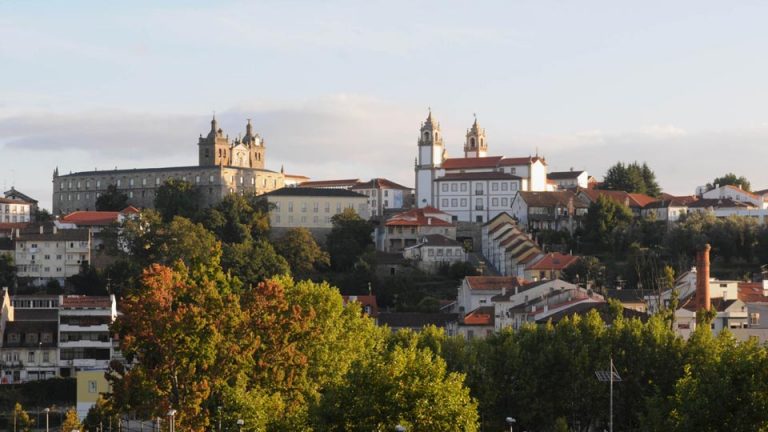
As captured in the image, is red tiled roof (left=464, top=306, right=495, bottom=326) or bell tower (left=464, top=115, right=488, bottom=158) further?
bell tower (left=464, top=115, right=488, bottom=158)

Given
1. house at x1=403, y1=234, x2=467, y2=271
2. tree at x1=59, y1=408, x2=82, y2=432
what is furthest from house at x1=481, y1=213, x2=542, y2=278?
tree at x1=59, y1=408, x2=82, y2=432

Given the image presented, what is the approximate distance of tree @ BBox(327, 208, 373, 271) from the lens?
428 ft

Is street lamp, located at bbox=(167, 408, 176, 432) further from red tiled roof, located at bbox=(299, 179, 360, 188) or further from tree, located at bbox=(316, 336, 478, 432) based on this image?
red tiled roof, located at bbox=(299, 179, 360, 188)

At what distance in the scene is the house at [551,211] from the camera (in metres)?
137

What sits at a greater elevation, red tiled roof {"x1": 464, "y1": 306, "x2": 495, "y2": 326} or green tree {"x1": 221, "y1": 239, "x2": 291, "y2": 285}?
green tree {"x1": 221, "y1": 239, "x2": 291, "y2": 285}

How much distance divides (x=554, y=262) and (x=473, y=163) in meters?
35.9

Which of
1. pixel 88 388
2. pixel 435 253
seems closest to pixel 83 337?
pixel 88 388

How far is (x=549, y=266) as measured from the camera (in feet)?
386

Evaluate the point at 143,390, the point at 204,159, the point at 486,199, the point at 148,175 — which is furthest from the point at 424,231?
the point at 143,390

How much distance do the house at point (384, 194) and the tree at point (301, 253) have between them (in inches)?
1036

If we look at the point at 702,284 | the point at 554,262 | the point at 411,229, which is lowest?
the point at 702,284

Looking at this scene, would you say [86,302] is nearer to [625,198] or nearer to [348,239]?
[348,239]

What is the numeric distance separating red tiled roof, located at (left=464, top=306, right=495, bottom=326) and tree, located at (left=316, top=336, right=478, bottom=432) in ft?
161

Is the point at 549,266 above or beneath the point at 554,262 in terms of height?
beneath
